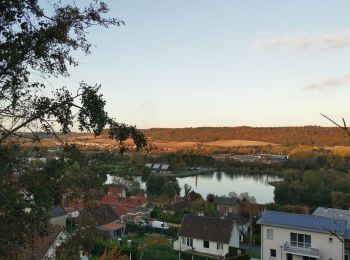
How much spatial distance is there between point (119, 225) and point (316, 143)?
373ft

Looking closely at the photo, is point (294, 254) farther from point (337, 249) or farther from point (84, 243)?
point (84, 243)

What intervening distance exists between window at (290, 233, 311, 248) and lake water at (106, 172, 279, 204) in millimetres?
29597

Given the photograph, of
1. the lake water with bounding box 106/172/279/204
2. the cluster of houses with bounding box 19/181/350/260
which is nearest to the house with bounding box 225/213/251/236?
the cluster of houses with bounding box 19/181/350/260

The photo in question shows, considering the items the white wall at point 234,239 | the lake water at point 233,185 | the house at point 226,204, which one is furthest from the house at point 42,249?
the lake water at point 233,185

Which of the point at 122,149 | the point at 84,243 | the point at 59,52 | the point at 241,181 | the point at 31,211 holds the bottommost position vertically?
the point at 241,181

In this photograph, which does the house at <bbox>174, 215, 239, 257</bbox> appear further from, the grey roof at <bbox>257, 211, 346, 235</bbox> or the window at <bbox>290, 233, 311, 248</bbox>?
the window at <bbox>290, 233, 311, 248</bbox>

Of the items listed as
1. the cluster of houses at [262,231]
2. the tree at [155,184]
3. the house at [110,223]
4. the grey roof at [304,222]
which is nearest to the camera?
the grey roof at [304,222]

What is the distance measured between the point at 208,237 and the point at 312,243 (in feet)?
23.2

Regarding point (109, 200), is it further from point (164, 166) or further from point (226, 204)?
point (164, 166)

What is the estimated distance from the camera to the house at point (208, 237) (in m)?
25.4

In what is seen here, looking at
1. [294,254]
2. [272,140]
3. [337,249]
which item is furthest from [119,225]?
[272,140]

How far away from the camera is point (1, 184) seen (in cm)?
524

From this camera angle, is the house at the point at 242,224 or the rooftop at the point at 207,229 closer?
the rooftop at the point at 207,229

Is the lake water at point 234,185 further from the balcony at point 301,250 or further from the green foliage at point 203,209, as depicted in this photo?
the balcony at point 301,250
